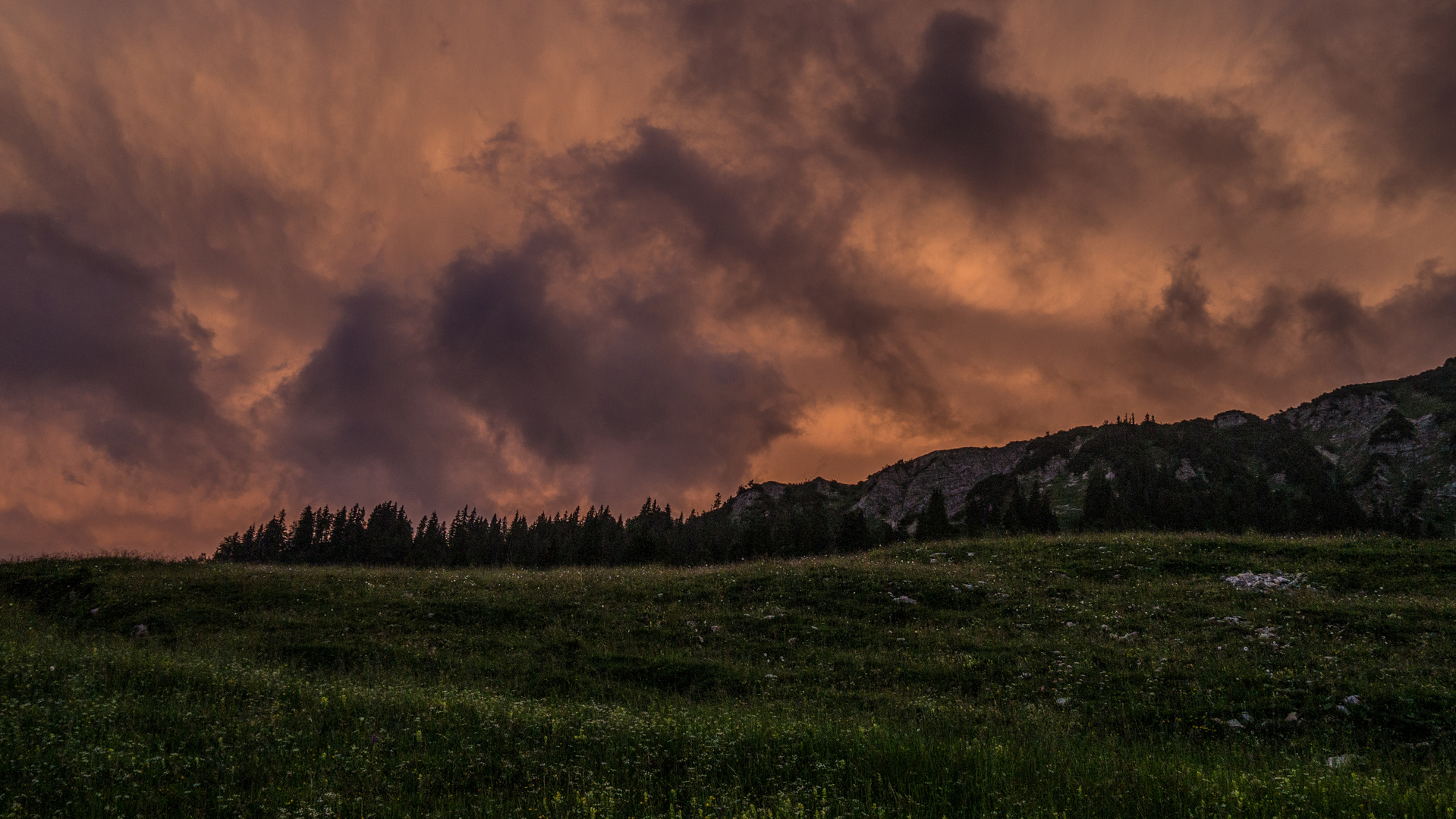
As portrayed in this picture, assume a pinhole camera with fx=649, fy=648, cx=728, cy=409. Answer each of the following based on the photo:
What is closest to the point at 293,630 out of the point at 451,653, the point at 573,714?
the point at 451,653

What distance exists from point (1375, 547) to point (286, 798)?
1454 inches

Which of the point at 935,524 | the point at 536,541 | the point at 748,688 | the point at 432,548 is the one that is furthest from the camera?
the point at 536,541

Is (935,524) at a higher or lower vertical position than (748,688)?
higher

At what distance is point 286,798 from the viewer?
313 inches

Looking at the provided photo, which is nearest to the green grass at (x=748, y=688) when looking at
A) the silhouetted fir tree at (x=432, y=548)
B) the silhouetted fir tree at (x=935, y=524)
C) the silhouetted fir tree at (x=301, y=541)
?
the silhouetted fir tree at (x=935, y=524)

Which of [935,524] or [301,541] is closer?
[935,524]

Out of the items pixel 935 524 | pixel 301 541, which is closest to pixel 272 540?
pixel 301 541

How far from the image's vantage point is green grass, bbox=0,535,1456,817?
820 cm

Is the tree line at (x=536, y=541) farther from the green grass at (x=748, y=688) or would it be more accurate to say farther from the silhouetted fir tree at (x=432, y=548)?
the green grass at (x=748, y=688)

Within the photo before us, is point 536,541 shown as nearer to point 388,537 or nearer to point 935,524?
point 388,537

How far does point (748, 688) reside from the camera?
15.7 metres

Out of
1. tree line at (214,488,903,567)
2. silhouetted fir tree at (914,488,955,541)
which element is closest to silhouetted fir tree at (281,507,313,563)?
tree line at (214,488,903,567)

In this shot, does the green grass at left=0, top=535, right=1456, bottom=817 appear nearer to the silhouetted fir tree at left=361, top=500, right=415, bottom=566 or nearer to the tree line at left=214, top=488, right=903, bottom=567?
the tree line at left=214, top=488, right=903, bottom=567

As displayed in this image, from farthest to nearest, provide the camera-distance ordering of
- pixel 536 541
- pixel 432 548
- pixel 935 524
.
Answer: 1. pixel 536 541
2. pixel 432 548
3. pixel 935 524
